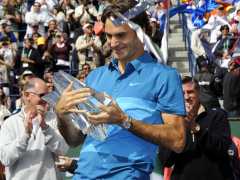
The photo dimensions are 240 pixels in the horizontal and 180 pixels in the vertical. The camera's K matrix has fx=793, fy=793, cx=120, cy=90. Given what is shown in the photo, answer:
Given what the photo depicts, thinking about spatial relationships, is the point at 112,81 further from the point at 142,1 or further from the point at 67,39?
the point at 67,39

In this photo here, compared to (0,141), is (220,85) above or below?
below

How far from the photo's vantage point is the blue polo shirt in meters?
3.84

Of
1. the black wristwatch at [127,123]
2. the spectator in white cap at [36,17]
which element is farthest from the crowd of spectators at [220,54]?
the black wristwatch at [127,123]

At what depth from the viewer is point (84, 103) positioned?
3.63 metres

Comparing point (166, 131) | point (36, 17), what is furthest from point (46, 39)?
point (166, 131)

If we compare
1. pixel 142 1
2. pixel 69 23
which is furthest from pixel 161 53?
pixel 69 23

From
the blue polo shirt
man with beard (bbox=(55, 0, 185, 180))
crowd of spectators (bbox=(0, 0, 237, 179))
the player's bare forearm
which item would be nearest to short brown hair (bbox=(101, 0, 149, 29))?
man with beard (bbox=(55, 0, 185, 180))

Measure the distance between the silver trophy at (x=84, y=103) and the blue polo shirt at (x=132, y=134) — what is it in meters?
0.11

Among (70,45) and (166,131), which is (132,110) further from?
(70,45)

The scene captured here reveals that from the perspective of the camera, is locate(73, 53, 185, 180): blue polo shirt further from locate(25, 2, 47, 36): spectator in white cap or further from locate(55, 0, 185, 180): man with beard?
locate(25, 2, 47, 36): spectator in white cap

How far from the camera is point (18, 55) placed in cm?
2078

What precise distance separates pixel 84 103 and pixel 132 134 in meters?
0.34

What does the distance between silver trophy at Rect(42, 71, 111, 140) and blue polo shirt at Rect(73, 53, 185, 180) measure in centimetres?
11

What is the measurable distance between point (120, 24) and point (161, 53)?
519 mm
